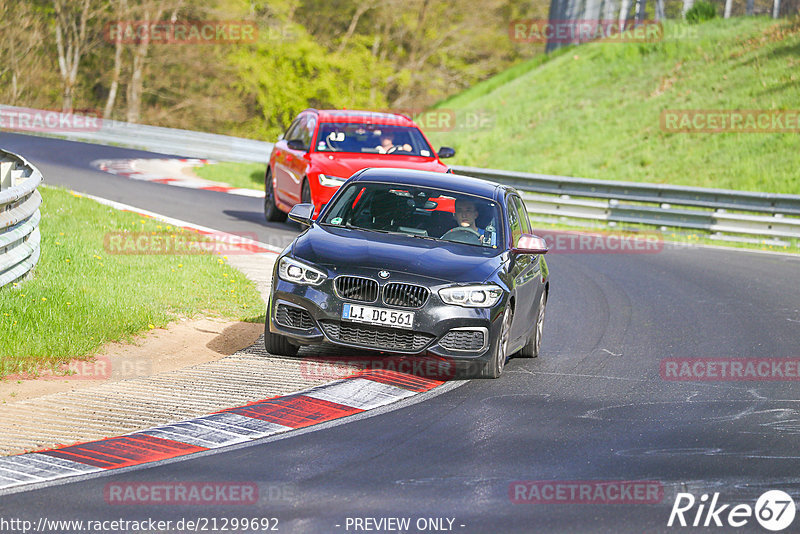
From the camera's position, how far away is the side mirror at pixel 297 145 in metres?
17.2

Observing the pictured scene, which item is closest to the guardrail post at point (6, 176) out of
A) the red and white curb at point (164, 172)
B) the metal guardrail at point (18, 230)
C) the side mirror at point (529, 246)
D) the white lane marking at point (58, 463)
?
the metal guardrail at point (18, 230)

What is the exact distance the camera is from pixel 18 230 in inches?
422

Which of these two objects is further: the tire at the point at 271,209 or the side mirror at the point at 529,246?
the tire at the point at 271,209

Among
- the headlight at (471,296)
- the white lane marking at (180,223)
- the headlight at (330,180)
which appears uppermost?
the headlight at (330,180)

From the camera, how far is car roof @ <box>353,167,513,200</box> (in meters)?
10.1

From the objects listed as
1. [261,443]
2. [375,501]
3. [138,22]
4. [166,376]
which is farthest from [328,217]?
[138,22]

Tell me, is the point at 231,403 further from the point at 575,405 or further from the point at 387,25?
the point at 387,25

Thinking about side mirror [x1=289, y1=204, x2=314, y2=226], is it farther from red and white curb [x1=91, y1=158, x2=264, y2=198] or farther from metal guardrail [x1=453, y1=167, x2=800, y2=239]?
red and white curb [x1=91, y1=158, x2=264, y2=198]

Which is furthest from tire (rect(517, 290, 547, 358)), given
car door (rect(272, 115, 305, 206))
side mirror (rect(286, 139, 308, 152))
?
car door (rect(272, 115, 305, 206))

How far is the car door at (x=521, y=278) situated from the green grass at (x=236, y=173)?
16463mm

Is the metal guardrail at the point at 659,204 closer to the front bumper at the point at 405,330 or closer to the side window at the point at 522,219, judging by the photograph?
the side window at the point at 522,219

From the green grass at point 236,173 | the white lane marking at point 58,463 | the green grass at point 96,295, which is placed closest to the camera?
the white lane marking at point 58,463

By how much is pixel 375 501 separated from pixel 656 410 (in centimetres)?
329

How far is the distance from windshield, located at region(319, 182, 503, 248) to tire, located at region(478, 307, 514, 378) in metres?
0.81
